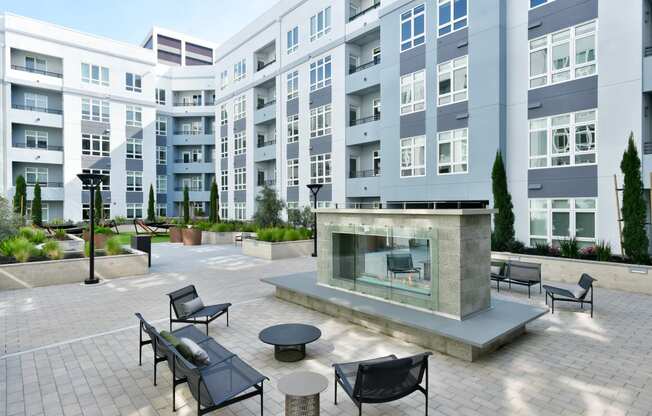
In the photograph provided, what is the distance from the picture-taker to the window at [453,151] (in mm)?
18828

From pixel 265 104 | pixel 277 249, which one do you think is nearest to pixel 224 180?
pixel 265 104

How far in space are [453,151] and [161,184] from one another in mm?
39727

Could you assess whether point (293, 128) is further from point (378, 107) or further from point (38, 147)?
point (38, 147)

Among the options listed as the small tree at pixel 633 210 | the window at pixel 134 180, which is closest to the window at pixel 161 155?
the window at pixel 134 180

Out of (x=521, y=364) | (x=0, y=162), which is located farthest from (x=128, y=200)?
(x=521, y=364)

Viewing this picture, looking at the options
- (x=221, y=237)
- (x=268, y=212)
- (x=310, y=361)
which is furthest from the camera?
(x=221, y=237)

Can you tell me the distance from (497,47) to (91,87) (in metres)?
39.1

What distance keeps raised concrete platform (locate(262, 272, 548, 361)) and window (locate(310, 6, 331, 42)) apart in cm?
2381

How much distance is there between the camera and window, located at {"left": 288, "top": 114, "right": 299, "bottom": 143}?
30.4 meters

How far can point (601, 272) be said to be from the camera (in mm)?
11938

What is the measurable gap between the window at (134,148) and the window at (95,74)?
620 centimetres

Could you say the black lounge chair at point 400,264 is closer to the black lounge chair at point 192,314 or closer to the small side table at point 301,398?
the black lounge chair at point 192,314

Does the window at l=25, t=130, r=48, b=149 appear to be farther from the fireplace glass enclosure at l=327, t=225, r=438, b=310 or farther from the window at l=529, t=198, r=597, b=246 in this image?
the window at l=529, t=198, r=597, b=246

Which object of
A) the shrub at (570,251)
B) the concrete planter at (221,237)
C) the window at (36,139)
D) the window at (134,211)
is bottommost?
the concrete planter at (221,237)
